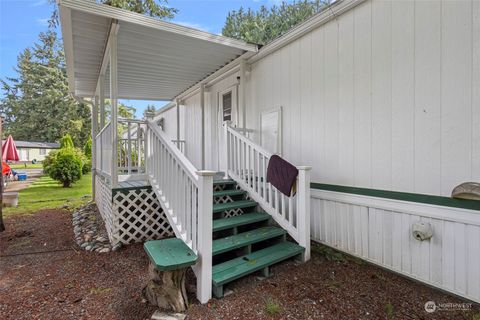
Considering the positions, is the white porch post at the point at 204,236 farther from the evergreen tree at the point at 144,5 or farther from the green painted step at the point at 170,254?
the evergreen tree at the point at 144,5

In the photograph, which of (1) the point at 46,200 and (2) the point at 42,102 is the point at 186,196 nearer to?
(1) the point at 46,200

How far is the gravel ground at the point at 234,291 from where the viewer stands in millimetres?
2236

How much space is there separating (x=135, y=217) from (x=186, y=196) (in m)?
1.63

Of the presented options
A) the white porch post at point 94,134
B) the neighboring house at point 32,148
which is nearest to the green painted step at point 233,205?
the white porch post at point 94,134

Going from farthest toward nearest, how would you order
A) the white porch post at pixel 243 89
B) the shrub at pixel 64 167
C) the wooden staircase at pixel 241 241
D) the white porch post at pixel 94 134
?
the shrub at pixel 64 167, the white porch post at pixel 94 134, the white porch post at pixel 243 89, the wooden staircase at pixel 241 241

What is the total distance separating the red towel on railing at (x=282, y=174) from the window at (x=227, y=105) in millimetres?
2638

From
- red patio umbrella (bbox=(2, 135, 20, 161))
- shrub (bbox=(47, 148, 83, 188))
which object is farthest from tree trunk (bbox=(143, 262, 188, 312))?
→ red patio umbrella (bbox=(2, 135, 20, 161))

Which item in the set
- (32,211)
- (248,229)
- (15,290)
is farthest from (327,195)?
(32,211)

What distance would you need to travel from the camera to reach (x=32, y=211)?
6.27 meters

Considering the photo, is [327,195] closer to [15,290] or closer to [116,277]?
[116,277]

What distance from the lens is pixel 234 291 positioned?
2.57 m

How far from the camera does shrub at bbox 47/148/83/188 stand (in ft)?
32.8

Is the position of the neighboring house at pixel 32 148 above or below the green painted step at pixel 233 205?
above

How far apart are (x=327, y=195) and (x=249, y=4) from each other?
17515mm
